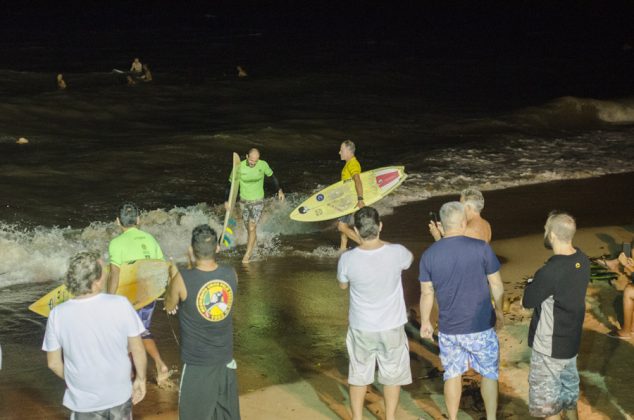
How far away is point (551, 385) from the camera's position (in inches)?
238

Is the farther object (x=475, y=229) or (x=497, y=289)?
(x=475, y=229)

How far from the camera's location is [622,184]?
1784cm

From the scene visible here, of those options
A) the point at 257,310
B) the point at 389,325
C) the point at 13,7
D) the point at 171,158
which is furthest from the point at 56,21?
the point at 389,325

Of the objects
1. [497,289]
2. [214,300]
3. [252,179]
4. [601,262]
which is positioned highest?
[252,179]

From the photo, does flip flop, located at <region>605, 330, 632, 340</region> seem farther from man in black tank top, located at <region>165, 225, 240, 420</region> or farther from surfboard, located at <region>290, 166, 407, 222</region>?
surfboard, located at <region>290, 166, 407, 222</region>

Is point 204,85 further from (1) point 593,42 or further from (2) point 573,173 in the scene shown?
(1) point 593,42

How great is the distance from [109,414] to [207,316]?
35.6 inches

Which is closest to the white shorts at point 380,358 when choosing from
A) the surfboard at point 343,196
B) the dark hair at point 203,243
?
the dark hair at point 203,243

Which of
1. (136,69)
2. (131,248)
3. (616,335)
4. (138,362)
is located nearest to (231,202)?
(131,248)

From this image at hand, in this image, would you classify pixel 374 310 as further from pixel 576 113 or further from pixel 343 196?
pixel 576 113

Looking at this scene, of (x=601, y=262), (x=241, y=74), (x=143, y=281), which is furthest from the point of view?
(x=241, y=74)

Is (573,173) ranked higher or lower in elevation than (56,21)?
lower

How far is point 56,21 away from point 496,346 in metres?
63.7

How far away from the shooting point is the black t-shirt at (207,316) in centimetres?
559
